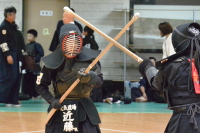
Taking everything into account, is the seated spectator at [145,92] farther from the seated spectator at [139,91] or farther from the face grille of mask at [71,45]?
the face grille of mask at [71,45]

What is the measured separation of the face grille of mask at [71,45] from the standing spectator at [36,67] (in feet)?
21.3

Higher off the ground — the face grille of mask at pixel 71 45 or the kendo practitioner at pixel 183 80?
the face grille of mask at pixel 71 45

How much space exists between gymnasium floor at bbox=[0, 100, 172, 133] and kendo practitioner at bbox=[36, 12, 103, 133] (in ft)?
6.89

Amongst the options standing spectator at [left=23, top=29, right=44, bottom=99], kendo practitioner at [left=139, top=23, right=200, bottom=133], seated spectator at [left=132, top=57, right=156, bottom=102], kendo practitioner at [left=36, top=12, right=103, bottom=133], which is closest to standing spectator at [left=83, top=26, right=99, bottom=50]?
standing spectator at [left=23, top=29, right=44, bottom=99]

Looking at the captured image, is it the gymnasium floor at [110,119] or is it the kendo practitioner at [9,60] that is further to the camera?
the kendo practitioner at [9,60]

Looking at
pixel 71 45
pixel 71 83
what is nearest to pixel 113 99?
pixel 71 83

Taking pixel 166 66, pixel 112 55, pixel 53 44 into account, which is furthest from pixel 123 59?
pixel 166 66

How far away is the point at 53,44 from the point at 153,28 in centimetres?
400

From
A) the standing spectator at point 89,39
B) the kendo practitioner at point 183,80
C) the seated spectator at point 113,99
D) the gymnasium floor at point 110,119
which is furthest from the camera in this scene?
the seated spectator at point 113,99

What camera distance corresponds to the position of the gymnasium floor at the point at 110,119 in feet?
19.5

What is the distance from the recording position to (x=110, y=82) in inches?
424

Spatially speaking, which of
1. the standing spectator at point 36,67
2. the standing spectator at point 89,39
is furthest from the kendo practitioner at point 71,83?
the standing spectator at point 36,67

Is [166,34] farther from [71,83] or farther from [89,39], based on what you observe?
[71,83]

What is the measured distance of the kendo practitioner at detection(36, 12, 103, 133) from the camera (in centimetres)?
362
